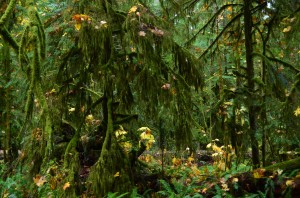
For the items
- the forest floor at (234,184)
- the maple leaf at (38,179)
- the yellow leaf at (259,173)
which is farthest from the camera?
the yellow leaf at (259,173)

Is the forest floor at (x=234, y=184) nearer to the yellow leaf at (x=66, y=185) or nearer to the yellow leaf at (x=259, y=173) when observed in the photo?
the yellow leaf at (x=259, y=173)

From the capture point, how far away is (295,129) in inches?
219

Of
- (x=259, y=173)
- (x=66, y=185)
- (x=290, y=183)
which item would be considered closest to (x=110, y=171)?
(x=66, y=185)

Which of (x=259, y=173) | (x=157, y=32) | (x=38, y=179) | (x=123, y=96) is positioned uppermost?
(x=157, y=32)

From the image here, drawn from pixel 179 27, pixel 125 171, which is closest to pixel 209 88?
pixel 179 27

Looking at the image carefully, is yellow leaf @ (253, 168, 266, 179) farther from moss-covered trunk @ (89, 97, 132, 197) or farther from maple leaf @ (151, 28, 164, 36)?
maple leaf @ (151, 28, 164, 36)

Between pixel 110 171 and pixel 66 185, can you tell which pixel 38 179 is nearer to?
pixel 66 185

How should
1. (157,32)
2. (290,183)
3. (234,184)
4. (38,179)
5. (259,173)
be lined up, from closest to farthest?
1. (157,32)
2. (38,179)
3. (290,183)
4. (259,173)
5. (234,184)

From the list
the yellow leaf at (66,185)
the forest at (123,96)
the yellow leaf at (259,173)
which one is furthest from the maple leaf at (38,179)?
the yellow leaf at (259,173)

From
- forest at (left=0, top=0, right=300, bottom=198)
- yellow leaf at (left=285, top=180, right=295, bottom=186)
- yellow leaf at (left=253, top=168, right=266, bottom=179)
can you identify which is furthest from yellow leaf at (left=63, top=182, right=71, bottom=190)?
yellow leaf at (left=285, top=180, right=295, bottom=186)

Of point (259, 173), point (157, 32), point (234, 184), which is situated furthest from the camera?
point (234, 184)

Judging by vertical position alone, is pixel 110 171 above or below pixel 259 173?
above

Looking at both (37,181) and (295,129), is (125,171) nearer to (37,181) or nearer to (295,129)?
(37,181)

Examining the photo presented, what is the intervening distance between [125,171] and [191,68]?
194cm
